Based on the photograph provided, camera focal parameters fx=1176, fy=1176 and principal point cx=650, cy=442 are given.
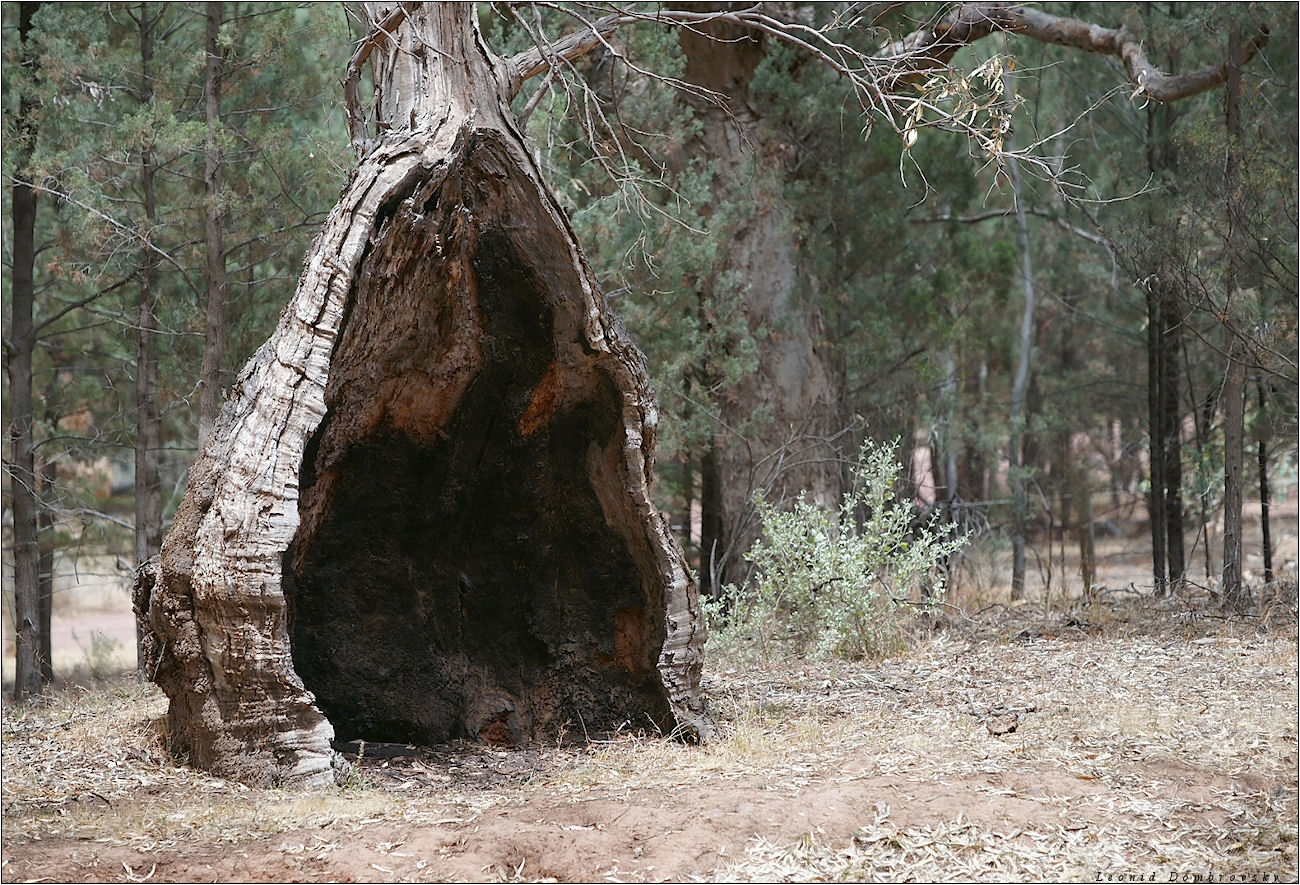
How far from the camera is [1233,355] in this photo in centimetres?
899

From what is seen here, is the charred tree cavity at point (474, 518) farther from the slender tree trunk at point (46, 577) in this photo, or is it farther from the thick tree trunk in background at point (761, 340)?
the slender tree trunk at point (46, 577)

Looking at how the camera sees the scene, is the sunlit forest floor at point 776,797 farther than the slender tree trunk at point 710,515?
No

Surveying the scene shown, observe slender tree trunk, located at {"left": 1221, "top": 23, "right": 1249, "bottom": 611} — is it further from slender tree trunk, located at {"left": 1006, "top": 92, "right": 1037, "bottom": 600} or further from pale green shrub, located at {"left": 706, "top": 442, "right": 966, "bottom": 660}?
slender tree trunk, located at {"left": 1006, "top": 92, "right": 1037, "bottom": 600}

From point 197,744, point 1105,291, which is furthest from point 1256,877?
point 1105,291

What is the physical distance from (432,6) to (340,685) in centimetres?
330

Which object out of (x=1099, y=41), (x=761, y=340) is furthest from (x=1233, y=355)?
(x=761, y=340)

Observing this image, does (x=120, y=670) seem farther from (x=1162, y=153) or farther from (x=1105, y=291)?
(x=1105, y=291)

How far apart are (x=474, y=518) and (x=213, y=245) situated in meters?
4.16

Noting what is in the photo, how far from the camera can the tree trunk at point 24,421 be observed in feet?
31.6

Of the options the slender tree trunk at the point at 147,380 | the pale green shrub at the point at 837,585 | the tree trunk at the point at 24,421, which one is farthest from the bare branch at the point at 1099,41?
the tree trunk at the point at 24,421

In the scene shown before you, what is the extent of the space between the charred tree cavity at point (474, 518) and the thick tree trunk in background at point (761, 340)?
17.0 feet

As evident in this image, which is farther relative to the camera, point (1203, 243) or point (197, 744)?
point (1203, 243)

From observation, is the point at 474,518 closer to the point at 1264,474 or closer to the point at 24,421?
the point at 24,421

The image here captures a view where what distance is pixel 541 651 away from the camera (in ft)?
20.1
